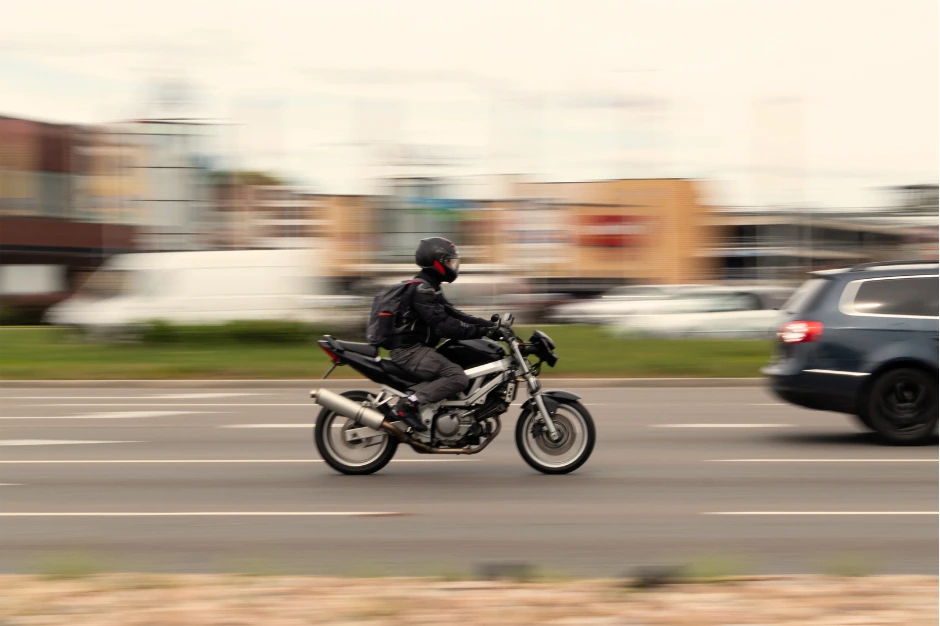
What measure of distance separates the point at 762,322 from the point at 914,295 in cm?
1860

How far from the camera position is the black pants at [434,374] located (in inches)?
350

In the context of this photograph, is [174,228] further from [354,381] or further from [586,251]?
[586,251]

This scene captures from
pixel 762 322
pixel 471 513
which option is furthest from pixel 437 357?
pixel 762 322

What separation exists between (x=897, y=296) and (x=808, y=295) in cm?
72

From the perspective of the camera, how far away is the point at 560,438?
9.18 meters

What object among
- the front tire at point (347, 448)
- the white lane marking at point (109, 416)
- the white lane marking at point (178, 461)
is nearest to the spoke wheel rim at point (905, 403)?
the white lane marking at point (178, 461)

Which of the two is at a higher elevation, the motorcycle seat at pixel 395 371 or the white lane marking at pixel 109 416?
the motorcycle seat at pixel 395 371

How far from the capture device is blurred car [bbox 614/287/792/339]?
1156 inches

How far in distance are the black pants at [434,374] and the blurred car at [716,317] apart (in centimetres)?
2081

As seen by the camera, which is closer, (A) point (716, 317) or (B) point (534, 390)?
(B) point (534, 390)

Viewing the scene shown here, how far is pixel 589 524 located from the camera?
7.09m

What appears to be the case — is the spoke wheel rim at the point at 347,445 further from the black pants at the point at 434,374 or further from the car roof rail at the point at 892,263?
the car roof rail at the point at 892,263

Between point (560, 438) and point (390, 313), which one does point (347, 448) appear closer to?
point (390, 313)

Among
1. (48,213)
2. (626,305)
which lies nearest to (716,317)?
(626,305)
